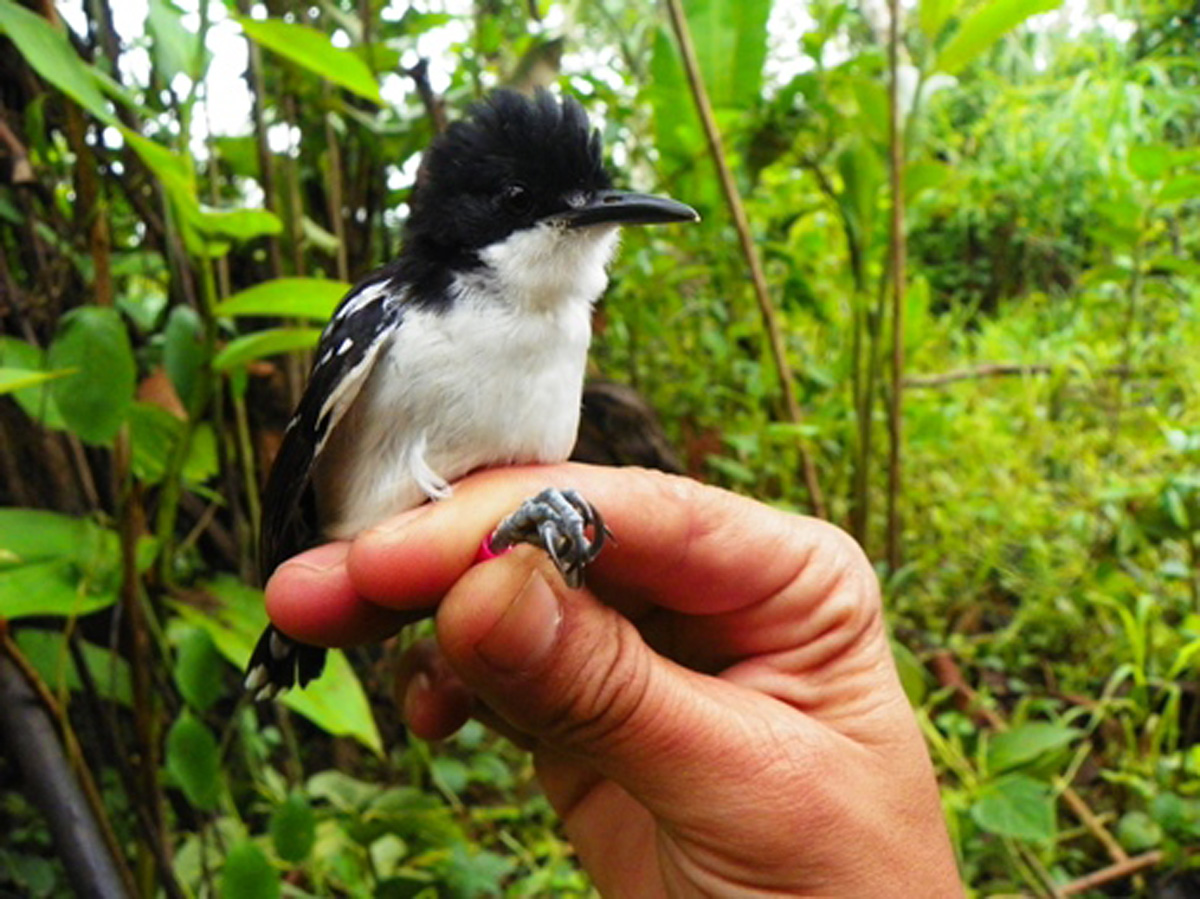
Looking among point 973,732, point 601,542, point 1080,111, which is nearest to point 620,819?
point 601,542

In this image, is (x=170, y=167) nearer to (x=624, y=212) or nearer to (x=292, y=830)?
(x=624, y=212)

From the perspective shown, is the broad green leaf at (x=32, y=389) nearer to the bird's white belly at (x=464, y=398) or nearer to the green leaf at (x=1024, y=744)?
the bird's white belly at (x=464, y=398)

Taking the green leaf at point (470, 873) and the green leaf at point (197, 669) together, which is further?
the green leaf at point (470, 873)

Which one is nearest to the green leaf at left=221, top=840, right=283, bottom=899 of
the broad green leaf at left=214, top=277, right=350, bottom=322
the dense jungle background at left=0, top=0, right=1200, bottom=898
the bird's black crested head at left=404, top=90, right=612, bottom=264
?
the dense jungle background at left=0, top=0, right=1200, bottom=898

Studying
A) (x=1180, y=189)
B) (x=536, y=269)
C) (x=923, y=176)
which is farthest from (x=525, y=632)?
(x=1180, y=189)

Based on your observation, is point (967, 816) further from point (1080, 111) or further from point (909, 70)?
point (1080, 111)

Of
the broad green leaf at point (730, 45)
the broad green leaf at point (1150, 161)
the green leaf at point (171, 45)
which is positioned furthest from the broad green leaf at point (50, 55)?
the broad green leaf at point (1150, 161)

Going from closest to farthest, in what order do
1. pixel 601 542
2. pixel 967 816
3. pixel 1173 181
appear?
pixel 601 542 → pixel 967 816 → pixel 1173 181
